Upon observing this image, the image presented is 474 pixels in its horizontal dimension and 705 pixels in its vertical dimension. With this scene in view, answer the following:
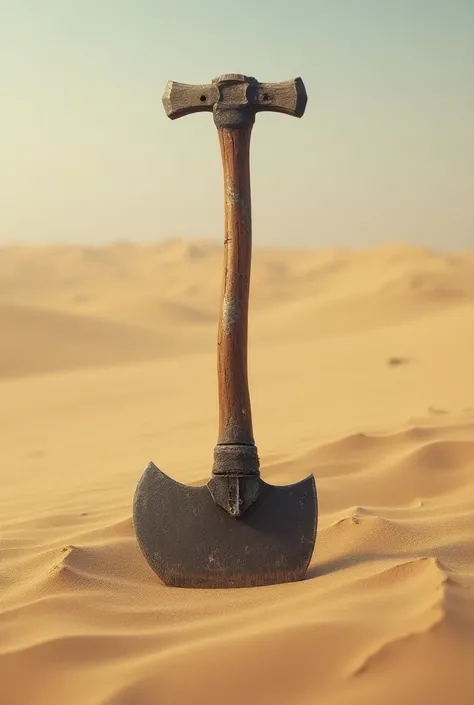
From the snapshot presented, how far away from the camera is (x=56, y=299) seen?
39969 mm

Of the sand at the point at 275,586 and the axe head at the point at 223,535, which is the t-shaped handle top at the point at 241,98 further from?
the sand at the point at 275,586

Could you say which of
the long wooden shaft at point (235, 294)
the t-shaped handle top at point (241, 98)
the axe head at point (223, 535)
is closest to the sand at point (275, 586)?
the axe head at point (223, 535)

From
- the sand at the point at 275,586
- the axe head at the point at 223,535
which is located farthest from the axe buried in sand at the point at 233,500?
the sand at the point at 275,586

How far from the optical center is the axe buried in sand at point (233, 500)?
3.26 m

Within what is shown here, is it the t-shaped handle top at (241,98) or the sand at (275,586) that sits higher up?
the t-shaped handle top at (241,98)

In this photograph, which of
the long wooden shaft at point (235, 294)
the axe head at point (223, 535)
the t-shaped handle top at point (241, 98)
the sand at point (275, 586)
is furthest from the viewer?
the t-shaped handle top at point (241, 98)

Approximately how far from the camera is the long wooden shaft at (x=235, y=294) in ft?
11.1

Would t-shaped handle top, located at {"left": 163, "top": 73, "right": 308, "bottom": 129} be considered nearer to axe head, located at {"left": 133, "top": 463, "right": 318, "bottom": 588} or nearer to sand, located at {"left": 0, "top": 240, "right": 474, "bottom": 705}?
axe head, located at {"left": 133, "top": 463, "right": 318, "bottom": 588}

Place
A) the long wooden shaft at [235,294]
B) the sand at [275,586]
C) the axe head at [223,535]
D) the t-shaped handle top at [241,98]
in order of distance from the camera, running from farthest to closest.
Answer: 1. the t-shaped handle top at [241,98]
2. the long wooden shaft at [235,294]
3. the axe head at [223,535]
4. the sand at [275,586]

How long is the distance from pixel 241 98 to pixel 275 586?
5.32ft

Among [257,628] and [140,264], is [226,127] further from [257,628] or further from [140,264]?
[140,264]

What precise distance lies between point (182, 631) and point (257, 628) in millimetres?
215

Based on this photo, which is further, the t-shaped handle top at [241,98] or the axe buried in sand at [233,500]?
the t-shaped handle top at [241,98]

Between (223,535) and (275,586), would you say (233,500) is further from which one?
(275,586)
